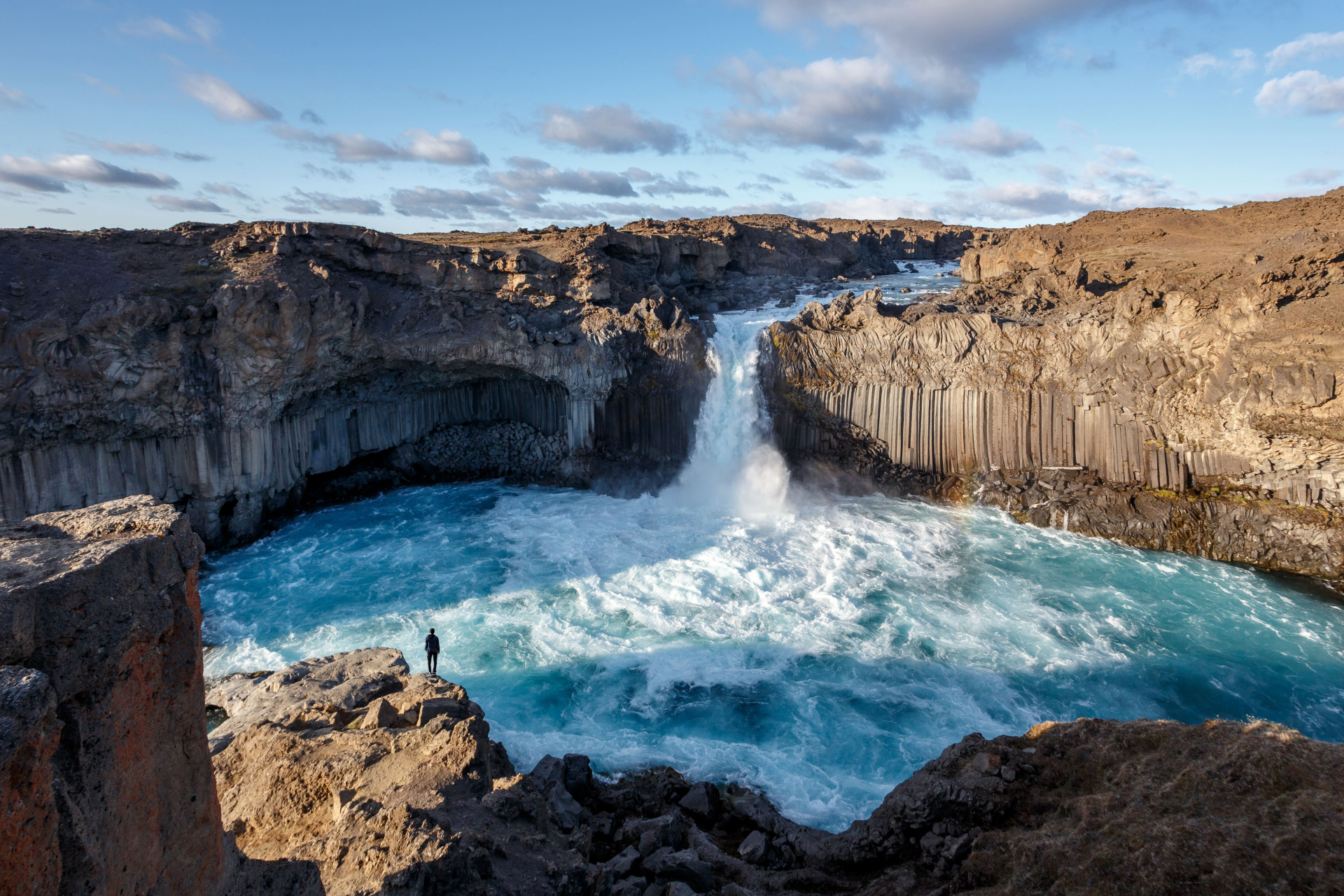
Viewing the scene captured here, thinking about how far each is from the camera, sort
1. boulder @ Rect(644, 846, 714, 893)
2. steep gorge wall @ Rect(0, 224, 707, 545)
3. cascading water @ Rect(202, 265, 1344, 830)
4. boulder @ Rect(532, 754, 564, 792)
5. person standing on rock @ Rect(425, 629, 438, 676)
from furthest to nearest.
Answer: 1. steep gorge wall @ Rect(0, 224, 707, 545)
2. person standing on rock @ Rect(425, 629, 438, 676)
3. cascading water @ Rect(202, 265, 1344, 830)
4. boulder @ Rect(532, 754, 564, 792)
5. boulder @ Rect(644, 846, 714, 893)

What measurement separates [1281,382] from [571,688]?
2110 centimetres

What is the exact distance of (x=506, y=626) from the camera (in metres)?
18.2

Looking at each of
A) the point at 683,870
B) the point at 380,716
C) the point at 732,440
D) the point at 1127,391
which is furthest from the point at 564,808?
the point at 1127,391

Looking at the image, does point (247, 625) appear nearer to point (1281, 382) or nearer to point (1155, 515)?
point (1155, 515)

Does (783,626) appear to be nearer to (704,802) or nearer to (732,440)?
(704,802)

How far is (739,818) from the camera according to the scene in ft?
37.4

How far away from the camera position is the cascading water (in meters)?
14.2

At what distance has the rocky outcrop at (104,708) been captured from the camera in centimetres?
415

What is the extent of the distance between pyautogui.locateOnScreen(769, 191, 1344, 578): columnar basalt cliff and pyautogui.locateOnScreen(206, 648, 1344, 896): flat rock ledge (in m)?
16.1

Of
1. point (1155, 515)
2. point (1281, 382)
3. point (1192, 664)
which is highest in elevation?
point (1281, 382)

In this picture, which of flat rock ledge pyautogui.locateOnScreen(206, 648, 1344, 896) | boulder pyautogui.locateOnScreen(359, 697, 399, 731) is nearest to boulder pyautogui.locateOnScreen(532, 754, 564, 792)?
flat rock ledge pyautogui.locateOnScreen(206, 648, 1344, 896)

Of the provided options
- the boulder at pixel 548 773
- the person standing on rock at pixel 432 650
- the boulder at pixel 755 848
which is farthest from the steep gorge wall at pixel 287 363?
the boulder at pixel 755 848

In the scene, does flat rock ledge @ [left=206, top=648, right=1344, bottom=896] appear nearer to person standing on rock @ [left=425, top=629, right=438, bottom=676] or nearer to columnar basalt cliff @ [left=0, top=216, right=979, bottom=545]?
person standing on rock @ [left=425, top=629, right=438, bottom=676]

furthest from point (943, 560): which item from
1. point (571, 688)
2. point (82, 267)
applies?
point (82, 267)
